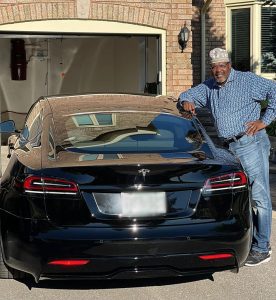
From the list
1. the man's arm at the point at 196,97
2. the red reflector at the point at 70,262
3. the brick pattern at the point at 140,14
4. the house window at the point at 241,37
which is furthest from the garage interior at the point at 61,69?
the red reflector at the point at 70,262

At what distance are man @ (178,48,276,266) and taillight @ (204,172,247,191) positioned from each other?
2.44ft

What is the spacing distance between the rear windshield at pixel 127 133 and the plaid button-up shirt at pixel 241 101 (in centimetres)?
28

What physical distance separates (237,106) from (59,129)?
149 centimetres

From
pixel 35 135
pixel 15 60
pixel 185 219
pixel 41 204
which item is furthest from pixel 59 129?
pixel 15 60

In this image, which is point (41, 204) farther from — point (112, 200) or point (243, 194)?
point (243, 194)

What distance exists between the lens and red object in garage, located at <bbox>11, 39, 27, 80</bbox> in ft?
47.3

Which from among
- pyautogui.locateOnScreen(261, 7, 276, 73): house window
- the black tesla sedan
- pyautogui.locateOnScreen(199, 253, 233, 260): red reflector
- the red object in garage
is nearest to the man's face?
the black tesla sedan

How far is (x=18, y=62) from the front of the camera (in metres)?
14.7

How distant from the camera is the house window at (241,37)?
14.6 meters

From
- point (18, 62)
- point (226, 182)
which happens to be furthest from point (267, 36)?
point (226, 182)

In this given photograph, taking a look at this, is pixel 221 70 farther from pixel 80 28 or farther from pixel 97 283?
pixel 80 28

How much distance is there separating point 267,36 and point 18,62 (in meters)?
6.10

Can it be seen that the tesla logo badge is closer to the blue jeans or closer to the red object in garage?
the blue jeans

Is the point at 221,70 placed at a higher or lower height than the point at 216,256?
higher
